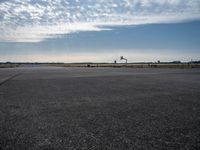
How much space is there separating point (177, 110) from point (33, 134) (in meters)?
4.59

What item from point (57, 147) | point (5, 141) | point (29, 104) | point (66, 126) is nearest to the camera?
point (57, 147)

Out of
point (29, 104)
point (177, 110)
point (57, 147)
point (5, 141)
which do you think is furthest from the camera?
point (29, 104)

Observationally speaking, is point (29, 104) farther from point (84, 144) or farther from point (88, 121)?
point (84, 144)

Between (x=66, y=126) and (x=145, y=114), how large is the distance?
2475mm

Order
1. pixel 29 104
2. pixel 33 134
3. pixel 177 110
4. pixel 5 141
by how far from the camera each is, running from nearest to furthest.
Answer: pixel 5 141, pixel 33 134, pixel 177 110, pixel 29 104

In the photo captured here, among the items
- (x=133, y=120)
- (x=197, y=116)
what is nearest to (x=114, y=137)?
(x=133, y=120)

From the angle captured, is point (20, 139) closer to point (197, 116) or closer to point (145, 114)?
point (145, 114)

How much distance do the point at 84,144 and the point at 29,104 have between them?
5.45 meters

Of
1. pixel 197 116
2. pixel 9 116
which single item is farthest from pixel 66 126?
pixel 197 116

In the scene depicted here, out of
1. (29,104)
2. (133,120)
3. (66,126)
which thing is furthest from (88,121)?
(29,104)

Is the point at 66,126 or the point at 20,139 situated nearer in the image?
the point at 20,139

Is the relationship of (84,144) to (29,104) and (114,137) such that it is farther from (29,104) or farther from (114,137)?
(29,104)

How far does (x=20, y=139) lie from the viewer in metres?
5.22

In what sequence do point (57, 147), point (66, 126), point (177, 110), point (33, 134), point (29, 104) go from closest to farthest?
point (57, 147) → point (33, 134) → point (66, 126) → point (177, 110) → point (29, 104)
